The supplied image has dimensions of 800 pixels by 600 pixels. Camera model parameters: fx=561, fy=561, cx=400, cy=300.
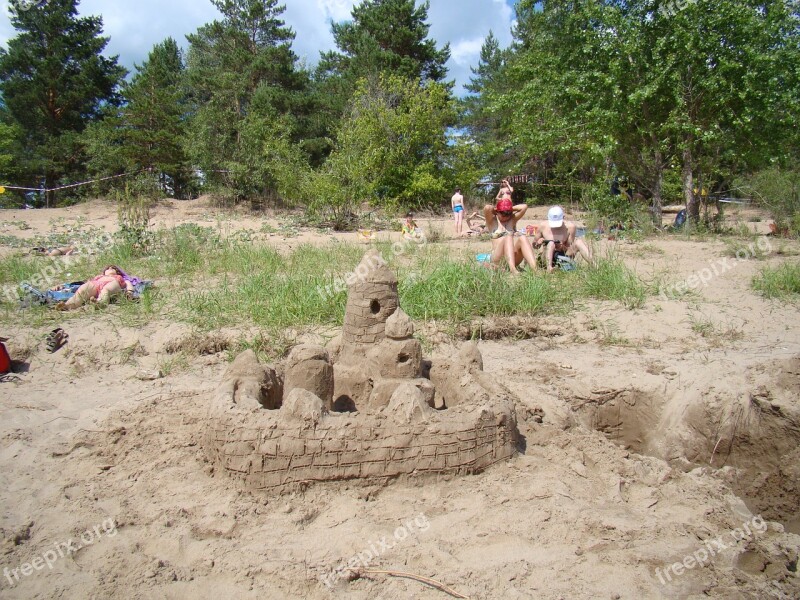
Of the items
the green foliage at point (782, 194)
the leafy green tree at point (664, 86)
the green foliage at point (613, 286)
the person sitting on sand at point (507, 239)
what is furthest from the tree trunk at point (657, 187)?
the green foliage at point (613, 286)

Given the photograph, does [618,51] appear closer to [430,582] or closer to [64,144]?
[430,582]

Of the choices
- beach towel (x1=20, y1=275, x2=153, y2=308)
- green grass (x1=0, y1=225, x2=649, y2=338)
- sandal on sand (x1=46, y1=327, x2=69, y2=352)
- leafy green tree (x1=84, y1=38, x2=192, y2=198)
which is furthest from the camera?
leafy green tree (x1=84, y1=38, x2=192, y2=198)

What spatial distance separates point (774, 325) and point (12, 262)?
9.90 metres

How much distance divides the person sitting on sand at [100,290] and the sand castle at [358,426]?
147 inches

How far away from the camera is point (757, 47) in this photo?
10.5 meters

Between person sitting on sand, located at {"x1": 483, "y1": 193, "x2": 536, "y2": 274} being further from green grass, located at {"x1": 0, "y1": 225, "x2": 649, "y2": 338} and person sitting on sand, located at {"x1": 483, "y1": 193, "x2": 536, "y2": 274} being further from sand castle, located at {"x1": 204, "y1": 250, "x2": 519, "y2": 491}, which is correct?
sand castle, located at {"x1": 204, "y1": 250, "x2": 519, "y2": 491}

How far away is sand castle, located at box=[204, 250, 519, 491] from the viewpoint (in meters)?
2.84

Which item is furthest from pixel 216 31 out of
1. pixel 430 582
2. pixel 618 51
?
pixel 430 582

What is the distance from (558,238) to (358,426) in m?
5.53

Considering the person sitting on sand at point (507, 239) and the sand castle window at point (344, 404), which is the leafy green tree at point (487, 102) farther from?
the sand castle window at point (344, 404)

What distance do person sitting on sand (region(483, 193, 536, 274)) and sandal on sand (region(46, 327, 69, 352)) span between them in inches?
193

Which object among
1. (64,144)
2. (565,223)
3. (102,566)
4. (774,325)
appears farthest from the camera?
(64,144)

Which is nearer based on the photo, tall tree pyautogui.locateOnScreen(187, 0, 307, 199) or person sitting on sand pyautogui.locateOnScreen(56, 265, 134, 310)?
person sitting on sand pyautogui.locateOnScreen(56, 265, 134, 310)

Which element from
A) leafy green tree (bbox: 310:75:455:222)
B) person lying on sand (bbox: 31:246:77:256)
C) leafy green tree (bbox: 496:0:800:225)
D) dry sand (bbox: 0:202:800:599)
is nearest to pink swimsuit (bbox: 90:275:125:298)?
dry sand (bbox: 0:202:800:599)
